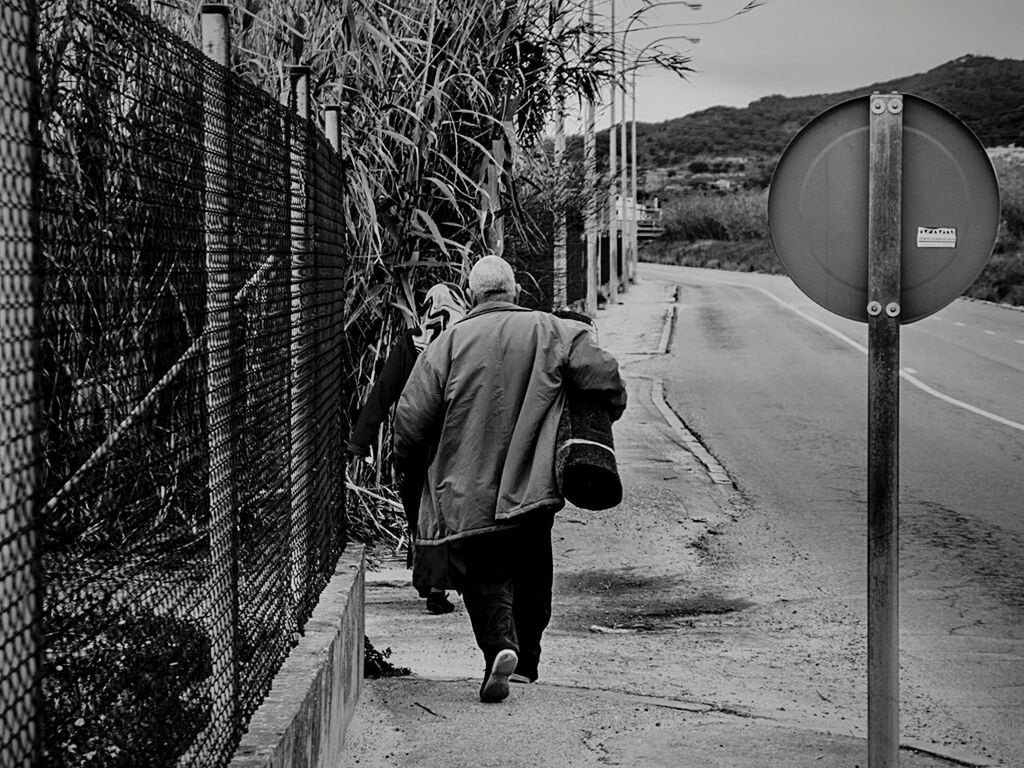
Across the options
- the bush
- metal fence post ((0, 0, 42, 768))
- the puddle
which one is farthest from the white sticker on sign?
the puddle

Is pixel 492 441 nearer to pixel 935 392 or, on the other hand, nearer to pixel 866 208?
pixel 866 208

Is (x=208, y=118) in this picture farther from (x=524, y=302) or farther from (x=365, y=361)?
(x=524, y=302)

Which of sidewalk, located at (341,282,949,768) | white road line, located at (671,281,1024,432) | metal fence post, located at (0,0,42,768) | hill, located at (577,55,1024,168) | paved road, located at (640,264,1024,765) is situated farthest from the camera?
hill, located at (577,55,1024,168)

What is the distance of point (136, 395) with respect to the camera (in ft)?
8.19

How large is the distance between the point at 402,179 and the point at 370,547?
6.76 ft

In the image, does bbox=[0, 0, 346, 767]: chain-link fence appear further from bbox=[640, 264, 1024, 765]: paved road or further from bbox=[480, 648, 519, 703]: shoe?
bbox=[640, 264, 1024, 765]: paved road

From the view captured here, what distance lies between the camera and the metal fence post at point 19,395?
5.59 ft

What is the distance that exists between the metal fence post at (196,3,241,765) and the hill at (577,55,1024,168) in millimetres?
143512

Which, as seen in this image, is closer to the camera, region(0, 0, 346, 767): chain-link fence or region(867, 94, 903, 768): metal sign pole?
region(0, 0, 346, 767): chain-link fence

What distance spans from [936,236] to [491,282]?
1.99 m

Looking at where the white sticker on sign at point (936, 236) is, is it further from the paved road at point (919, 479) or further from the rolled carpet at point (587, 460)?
the paved road at point (919, 479)

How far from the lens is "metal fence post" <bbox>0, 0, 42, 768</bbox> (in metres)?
1.71

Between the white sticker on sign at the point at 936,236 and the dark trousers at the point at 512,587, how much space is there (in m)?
1.89

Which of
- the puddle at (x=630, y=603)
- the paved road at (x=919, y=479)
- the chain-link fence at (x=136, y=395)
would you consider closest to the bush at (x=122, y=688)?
the chain-link fence at (x=136, y=395)
